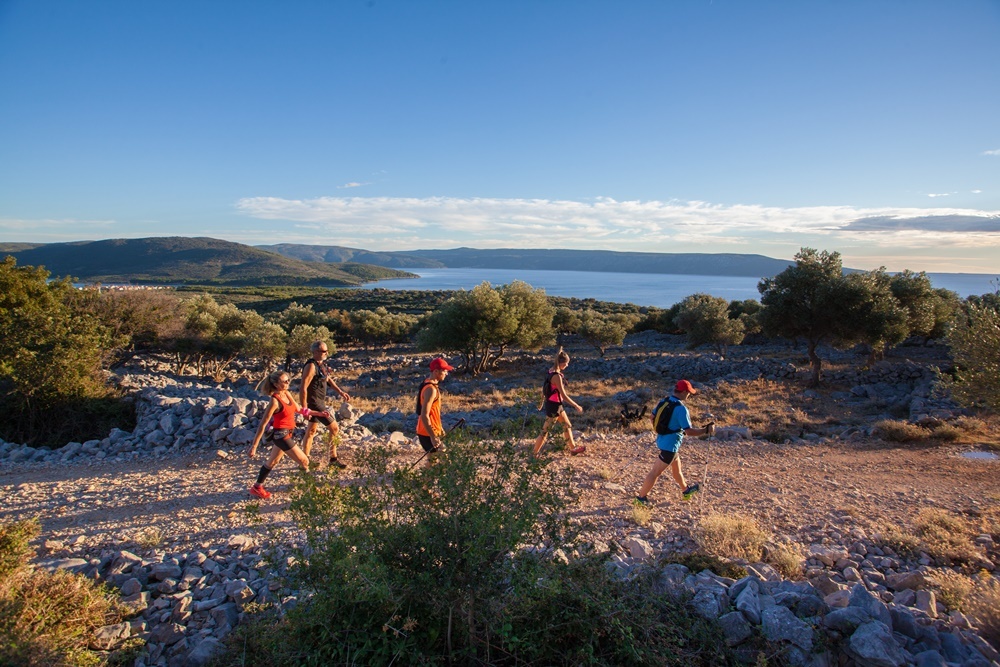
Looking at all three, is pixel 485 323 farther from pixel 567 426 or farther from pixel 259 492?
pixel 259 492

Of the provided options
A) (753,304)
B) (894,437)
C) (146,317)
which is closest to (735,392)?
(894,437)

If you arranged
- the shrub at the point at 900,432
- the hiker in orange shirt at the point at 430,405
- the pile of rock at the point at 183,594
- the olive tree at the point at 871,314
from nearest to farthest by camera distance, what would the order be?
the pile of rock at the point at 183,594 → the hiker in orange shirt at the point at 430,405 → the shrub at the point at 900,432 → the olive tree at the point at 871,314

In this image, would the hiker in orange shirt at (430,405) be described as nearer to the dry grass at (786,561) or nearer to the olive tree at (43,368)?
the dry grass at (786,561)

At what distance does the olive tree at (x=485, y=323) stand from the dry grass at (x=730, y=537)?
20.0m

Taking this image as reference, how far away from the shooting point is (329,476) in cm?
371

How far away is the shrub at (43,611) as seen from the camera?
3254 mm

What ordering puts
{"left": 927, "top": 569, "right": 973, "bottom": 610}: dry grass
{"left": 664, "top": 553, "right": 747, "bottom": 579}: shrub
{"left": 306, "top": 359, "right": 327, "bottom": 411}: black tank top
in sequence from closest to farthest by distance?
1. {"left": 927, "top": 569, "right": 973, "bottom": 610}: dry grass
2. {"left": 664, "top": 553, "right": 747, "bottom": 579}: shrub
3. {"left": 306, "top": 359, "right": 327, "bottom": 411}: black tank top

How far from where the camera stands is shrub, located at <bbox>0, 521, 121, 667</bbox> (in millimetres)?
3254

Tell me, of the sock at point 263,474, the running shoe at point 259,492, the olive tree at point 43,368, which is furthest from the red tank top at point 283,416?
the olive tree at point 43,368

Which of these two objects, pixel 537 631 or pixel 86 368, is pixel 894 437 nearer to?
pixel 537 631

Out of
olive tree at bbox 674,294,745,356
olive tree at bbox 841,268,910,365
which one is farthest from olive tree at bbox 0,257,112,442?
olive tree at bbox 674,294,745,356

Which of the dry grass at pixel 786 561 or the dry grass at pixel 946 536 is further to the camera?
the dry grass at pixel 946 536

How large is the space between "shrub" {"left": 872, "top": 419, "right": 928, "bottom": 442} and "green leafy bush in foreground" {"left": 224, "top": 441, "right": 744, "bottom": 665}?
35.6ft

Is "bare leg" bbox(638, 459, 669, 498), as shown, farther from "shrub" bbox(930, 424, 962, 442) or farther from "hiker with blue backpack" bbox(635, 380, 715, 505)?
"shrub" bbox(930, 424, 962, 442)
